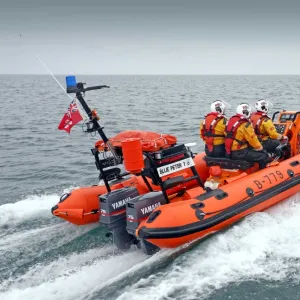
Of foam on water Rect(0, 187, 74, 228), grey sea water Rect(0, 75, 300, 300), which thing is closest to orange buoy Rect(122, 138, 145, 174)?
grey sea water Rect(0, 75, 300, 300)

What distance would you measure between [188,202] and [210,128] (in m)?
1.52

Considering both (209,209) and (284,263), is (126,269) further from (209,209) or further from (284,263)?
(284,263)

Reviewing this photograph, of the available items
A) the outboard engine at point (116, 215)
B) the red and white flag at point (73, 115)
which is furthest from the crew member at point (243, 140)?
the red and white flag at point (73, 115)

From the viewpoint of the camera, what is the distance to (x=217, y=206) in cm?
602

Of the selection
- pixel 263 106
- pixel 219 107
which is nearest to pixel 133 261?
pixel 219 107

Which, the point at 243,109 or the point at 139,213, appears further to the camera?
the point at 243,109

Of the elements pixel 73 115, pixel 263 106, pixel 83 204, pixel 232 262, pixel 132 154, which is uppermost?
pixel 73 115

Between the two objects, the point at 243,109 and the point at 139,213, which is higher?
the point at 243,109

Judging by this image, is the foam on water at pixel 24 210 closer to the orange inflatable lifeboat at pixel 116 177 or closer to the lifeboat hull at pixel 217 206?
the orange inflatable lifeboat at pixel 116 177

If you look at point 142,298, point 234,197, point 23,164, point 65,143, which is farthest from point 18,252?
point 65,143

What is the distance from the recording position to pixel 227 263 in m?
5.35

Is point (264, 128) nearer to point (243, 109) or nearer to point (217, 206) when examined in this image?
point (243, 109)

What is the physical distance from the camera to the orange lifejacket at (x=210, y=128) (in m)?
6.90

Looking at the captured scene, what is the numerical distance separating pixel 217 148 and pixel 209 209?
4.64 ft
